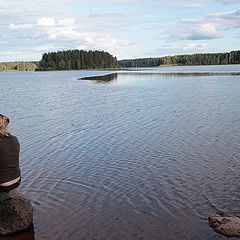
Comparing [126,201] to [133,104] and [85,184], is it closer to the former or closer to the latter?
[85,184]

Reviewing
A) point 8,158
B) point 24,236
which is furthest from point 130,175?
point 8,158

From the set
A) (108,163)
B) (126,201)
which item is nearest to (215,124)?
(108,163)

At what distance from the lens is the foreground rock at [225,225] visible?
26.3ft

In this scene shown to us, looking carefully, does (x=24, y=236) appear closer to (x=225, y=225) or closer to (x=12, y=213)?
(x=12, y=213)

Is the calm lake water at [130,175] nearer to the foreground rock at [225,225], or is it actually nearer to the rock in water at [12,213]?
the foreground rock at [225,225]

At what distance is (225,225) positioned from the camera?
8281 millimetres

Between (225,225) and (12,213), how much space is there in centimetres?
497

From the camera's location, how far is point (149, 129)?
20.0 meters

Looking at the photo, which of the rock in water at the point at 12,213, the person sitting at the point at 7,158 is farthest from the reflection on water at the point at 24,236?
the person sitting at the point at 7,158

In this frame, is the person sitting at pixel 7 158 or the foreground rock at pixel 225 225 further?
the foreground rock at pixel 225 225

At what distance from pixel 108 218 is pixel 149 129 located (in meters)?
11.3

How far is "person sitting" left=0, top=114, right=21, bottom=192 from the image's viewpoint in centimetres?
781

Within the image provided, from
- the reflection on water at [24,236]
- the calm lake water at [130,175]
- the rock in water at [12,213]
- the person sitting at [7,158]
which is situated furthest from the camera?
the calm lake water at [130,175]

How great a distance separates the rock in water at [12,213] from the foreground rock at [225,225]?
4.47 m
